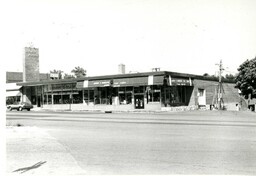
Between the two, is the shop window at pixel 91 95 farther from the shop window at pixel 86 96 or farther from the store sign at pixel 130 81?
the store sign at pixel 130 81

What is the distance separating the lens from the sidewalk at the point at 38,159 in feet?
24.3

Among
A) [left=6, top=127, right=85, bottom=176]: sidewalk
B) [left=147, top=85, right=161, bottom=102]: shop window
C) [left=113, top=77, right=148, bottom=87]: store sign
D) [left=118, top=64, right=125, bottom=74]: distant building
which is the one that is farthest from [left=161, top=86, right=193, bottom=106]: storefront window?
[left=6, top=127, right=85, bottom=176]: sidewalk

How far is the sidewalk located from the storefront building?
2805cm

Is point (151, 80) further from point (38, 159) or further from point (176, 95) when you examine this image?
point (38, 159)

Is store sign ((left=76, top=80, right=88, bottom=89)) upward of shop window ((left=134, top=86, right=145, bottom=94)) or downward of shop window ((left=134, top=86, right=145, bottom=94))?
upward

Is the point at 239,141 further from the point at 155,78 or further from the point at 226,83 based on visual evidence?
the point at 226,83

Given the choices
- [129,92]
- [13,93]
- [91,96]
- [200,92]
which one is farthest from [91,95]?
[13,93]

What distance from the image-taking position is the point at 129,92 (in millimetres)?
42094

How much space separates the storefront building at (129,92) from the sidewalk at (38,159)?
28050 mm

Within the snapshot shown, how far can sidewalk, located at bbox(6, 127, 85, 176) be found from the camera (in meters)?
7.40

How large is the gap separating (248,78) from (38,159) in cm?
3887

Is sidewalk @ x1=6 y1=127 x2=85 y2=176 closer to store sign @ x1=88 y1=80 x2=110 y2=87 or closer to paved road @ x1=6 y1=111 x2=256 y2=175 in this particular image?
paved road @ x1=6 y1=111 x2=256 y2=175

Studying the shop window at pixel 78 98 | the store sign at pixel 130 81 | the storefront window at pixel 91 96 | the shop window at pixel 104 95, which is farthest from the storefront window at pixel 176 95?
the shop window at pixel 78 98

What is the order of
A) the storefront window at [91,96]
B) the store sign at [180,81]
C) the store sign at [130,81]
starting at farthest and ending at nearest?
1. the storefront window at [91,96]
2. the store sign at [130,81]
3. the store sign at [180,81]
